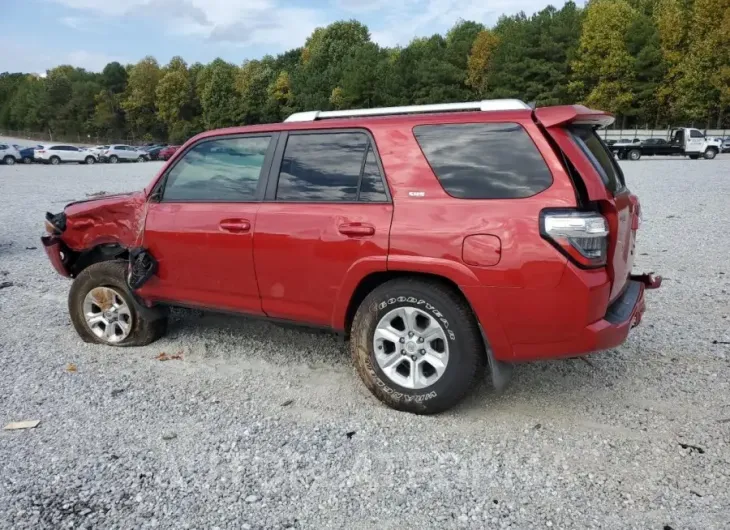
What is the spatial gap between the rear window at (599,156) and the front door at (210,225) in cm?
206

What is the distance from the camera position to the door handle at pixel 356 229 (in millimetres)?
3646

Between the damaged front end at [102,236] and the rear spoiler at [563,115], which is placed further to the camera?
the damaged front end at [102,236]

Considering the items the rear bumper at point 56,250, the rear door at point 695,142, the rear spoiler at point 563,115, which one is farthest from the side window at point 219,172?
the rear door at point 695,142

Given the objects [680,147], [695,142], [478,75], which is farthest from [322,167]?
[478,75]

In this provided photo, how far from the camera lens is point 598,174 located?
3389 mm

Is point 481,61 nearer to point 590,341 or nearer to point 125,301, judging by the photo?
point 125,301

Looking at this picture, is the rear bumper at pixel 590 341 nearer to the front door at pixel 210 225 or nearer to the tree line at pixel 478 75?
the front door at pixel 210 225

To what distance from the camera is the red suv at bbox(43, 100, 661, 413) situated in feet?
10.7

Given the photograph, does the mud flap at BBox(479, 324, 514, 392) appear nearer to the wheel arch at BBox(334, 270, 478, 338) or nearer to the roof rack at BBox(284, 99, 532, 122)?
the wheel arch at BBox(334, 270, 478, 338)

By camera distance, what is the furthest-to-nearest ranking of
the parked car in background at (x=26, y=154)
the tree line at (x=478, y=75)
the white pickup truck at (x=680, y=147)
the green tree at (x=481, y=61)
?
the green tree at (x=481, y=61) → the tree line at (x=478, y=75) → the parked car in background at (x=26, y=154) → the white pickup truck at (x=680, y=147)

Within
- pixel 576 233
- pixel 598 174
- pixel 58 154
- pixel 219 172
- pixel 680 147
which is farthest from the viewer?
pixel 58 154

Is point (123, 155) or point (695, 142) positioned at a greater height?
point (695, 142)

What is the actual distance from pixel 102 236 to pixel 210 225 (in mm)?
1261

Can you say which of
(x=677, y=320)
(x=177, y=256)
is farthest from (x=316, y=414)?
(x=677, y=320)
